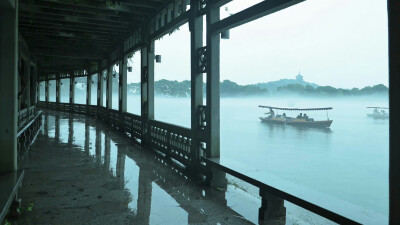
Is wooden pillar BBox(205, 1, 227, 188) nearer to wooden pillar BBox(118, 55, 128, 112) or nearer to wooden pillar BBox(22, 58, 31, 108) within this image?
wooden pillar BBox(118, 55, 128, 112)

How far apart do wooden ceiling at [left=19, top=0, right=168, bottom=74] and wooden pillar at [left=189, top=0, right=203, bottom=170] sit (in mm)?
1914

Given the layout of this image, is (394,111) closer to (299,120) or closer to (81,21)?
(81,21)

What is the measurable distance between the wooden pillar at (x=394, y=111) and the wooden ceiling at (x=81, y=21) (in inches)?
228

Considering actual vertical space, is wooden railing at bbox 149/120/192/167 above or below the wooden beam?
below

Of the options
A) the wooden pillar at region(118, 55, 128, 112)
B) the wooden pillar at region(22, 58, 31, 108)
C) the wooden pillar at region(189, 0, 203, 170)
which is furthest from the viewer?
the wooden pillar at region(118, 55, 128, 112)

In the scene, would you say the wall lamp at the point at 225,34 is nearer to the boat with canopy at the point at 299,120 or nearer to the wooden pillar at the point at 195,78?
the wooden pillar at the point at 195,78

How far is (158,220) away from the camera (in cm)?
352

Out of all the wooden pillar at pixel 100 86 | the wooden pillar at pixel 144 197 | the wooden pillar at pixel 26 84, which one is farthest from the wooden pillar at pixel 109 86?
the wooden pillar at pixel 144 197

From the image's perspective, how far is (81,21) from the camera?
870cm

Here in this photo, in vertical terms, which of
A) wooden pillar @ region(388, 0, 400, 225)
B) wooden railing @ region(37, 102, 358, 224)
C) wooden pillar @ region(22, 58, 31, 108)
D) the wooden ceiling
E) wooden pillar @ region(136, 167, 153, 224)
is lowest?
wooden pillar @ region(136, 167, 153, 224)

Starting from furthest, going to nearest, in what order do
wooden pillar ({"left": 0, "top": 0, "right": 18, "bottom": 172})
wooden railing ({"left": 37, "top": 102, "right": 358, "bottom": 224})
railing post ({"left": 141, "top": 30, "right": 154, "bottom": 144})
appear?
1. railing post ({"left": 141, "top": 30, "right": 154, "bottom": 144})
2. wooden pillar ({"left": 0, "top": 0, "right": 18, "bottom": 172})
3. wooden railing ({"left": 37, "top": 102, "right": 358, "bottom": 224})

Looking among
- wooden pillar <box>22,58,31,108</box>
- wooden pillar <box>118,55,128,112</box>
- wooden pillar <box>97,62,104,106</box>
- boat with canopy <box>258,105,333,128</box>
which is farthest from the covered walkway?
boat with canopy <box>258,105,333,128</box>

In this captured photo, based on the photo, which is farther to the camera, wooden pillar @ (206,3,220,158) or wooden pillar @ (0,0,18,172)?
wooden pillar @ (206,3,220,158)

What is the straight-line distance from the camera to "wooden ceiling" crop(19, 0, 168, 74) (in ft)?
24.3
